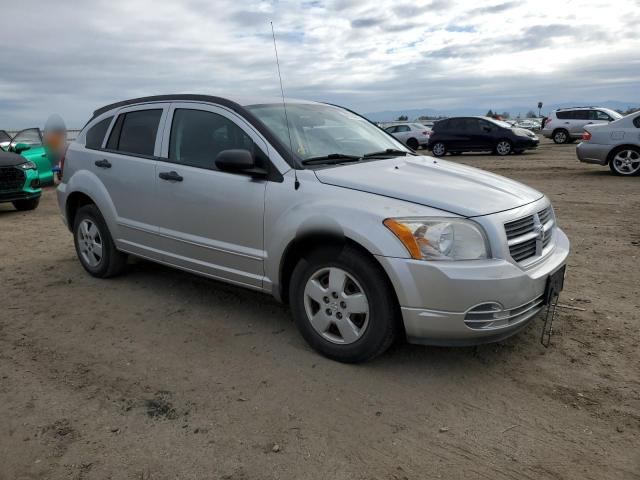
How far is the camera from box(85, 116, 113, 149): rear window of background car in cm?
535

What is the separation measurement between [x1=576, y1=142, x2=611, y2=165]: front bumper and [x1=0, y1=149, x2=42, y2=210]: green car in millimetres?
11520

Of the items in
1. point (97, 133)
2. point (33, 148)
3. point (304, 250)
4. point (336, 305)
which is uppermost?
point (97, 133)

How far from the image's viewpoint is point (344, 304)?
11.3ft

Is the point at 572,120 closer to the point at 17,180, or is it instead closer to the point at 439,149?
the point at 439,149

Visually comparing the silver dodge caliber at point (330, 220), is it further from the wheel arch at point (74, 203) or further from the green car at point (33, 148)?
the green car at point (33, 148)

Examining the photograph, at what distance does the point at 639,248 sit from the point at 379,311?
4.36 meters

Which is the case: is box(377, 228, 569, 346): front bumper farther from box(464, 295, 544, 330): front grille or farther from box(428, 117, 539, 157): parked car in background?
box(428, 117, 539, 157): parked car in background

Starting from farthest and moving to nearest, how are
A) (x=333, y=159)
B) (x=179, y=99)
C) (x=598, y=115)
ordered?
1. (x=598, y=115)
2. (x=179, y=99)
3. (x=333, y=159)

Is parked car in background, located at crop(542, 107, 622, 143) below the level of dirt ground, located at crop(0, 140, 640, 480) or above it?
above

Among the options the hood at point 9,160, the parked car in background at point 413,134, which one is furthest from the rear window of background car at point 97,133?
the parked car in background at point 413,134

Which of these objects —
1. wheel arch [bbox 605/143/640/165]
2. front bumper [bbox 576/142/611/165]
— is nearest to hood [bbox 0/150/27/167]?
front bumper [bbox 576/142/611/165]

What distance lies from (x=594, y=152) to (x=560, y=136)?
1459 centimetres

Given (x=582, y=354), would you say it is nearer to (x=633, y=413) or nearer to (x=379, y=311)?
(x=633, y=413)

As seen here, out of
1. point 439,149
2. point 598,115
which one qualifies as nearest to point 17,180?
point 439,149
